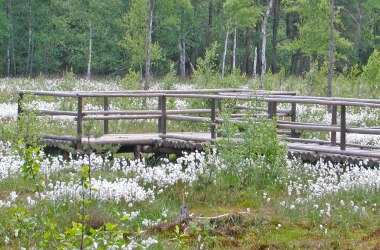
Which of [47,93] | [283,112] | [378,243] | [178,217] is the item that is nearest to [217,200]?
[178,217]

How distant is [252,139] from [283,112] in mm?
5596

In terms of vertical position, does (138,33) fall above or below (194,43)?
below

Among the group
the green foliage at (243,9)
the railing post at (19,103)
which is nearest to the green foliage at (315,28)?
the green foliage at (243,9)

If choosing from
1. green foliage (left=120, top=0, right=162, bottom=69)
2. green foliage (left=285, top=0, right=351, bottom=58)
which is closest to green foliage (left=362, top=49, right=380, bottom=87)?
green foliage (left=285, top=0, right=351, bottom=58)

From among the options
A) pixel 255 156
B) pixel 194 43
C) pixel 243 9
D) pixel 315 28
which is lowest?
pixel 255 156

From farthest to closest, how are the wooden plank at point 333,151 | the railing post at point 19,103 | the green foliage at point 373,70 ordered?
the green foliage at point 373,70, the railing post at point 19,103, the wooden plank at point 333,151

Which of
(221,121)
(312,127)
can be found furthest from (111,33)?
(312,127)

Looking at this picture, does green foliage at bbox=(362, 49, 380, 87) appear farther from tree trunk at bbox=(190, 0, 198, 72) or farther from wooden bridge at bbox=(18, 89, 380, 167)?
tree trunk at bbox=(190, 0, 198, 72)

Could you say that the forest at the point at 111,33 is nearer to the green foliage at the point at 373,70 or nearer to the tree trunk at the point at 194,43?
the tree trunk at the point at 194,43

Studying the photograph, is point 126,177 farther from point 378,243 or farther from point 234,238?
point 378,243

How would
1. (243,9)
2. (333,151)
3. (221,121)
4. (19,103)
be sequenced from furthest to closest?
(243,9) < (19,103) < (221,121) < (333,151)

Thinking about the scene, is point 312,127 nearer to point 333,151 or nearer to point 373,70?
point 333,151

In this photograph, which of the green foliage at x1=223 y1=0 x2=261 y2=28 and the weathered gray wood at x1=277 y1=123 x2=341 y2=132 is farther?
the green foliage at x1=223 y1=0 x2=261 y2=28

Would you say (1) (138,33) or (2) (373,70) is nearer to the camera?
(2) (373,70)
